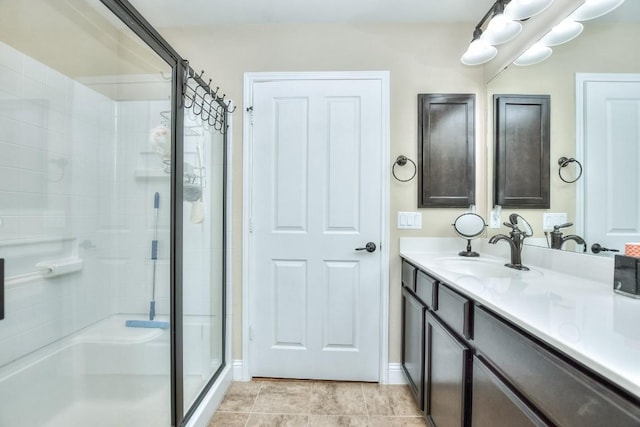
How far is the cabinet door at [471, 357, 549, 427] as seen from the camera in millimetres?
772

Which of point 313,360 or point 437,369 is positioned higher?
point 437,369

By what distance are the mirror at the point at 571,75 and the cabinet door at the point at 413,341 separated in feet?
2.46

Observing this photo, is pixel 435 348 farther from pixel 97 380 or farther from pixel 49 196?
pixel 49 196

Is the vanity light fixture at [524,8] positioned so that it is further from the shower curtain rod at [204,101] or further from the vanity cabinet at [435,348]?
the shower curtain rod at [204,101]

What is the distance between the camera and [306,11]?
75.5 inches

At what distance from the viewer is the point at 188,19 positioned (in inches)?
79.2

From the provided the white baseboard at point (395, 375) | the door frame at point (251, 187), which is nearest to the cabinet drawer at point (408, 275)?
the door frame at point (251, 187)

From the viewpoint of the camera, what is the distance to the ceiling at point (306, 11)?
1.85 m

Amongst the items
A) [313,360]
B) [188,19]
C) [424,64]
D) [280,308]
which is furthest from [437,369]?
[188,19]

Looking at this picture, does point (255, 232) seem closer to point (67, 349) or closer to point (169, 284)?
point (169, 284)

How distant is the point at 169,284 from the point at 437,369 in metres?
1.34

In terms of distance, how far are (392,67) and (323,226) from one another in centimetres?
121

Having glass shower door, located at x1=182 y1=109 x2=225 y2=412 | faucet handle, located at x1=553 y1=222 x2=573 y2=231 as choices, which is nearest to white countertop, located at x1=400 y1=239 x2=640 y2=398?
faucet handle, located at x1=553 y1=222 x2=573 y2=231

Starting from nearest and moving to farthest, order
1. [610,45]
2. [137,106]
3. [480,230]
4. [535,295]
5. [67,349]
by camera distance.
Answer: [535,295] → [610,45] → [67,349] → [137,106] → [480,230]
